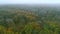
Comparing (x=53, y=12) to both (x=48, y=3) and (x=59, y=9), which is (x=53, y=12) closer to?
(x=59, y=9)

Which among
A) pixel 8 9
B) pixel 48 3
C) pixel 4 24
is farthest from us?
pixel 48 3

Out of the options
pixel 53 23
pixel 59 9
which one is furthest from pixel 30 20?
pixel 59 9

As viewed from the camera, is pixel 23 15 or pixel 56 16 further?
pixel 56 16

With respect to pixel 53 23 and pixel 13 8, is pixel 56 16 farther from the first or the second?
pixel 13 8

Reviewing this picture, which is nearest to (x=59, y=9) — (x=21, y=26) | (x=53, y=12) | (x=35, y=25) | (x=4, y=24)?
(x=53, y=12)

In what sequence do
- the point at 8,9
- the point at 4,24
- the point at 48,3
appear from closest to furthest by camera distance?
the point at 4,24 → the point at 8,9 → the point at 48,3

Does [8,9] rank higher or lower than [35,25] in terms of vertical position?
higher
